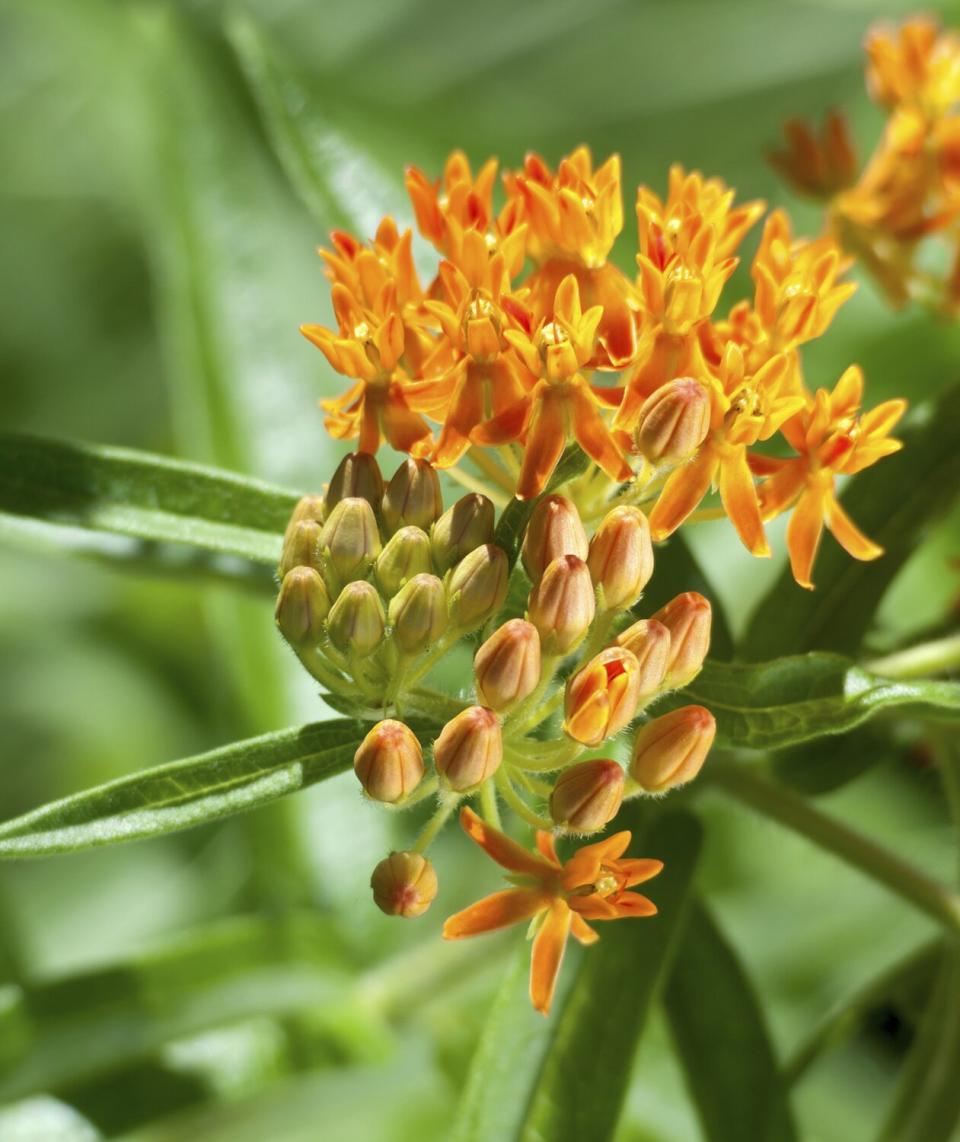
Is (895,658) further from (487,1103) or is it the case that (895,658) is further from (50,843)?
(50,843)

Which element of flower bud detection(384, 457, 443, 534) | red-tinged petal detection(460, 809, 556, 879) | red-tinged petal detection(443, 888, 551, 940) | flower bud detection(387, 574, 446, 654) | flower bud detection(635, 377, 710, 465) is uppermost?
flower bud detection(635, 377, 710, 465)

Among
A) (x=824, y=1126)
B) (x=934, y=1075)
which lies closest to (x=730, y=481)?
(x=934, y=1075)

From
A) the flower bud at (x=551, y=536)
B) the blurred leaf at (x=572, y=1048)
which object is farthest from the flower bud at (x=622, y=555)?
the blurred leaf at (x=572, y=1048)

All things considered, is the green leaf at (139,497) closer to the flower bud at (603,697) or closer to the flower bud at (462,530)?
the flower bud at (462,530)

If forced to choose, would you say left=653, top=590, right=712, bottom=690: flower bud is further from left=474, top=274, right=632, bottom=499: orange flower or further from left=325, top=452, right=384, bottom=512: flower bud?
left=325, top=452, right=384, bottom=512: flower bud

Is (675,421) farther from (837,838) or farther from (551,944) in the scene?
(837,838)

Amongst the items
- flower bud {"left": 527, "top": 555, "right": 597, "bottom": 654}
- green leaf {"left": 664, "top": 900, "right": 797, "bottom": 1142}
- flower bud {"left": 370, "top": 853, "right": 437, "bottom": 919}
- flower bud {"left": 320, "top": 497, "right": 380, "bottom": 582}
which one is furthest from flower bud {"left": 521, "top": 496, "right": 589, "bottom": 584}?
green leaf {"left": 664, "top": 900, "right": 797, "bottom": 1142}
